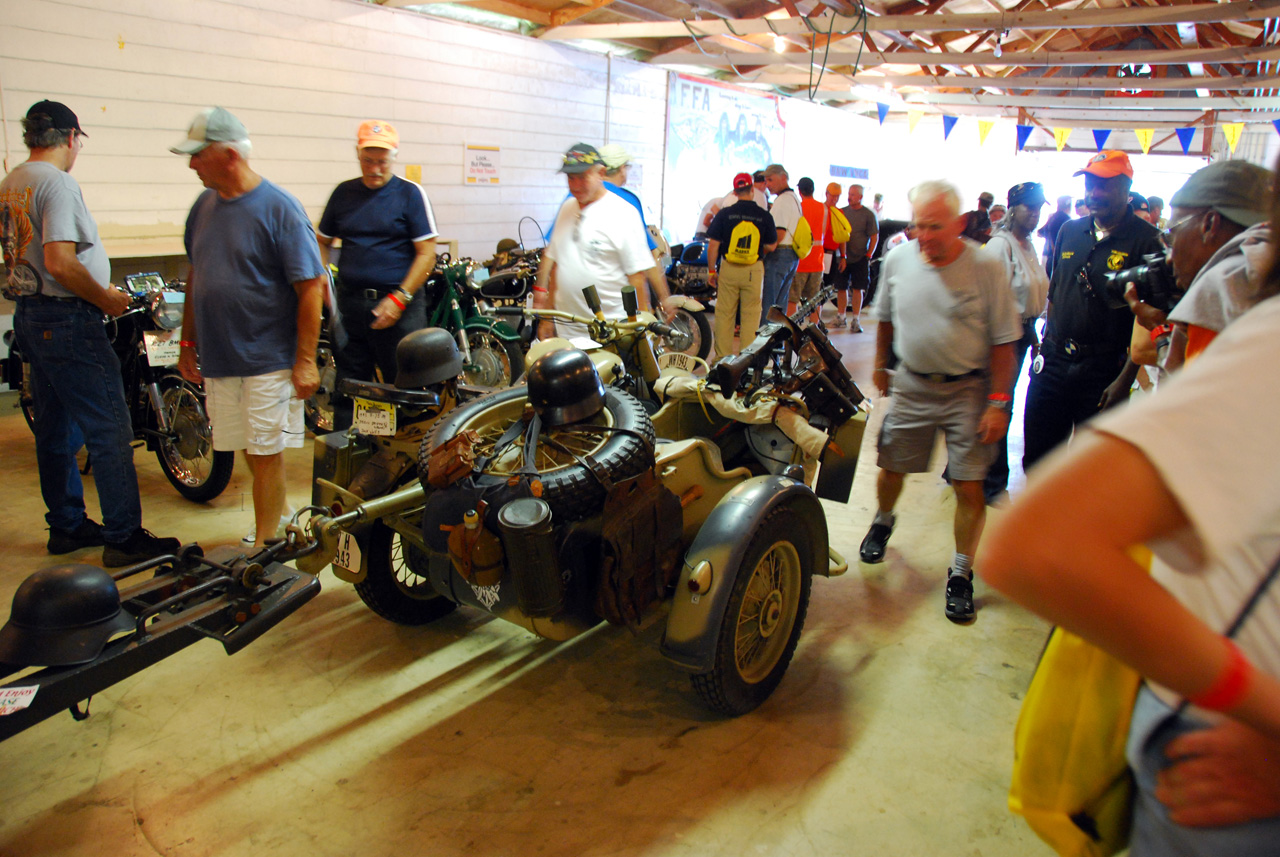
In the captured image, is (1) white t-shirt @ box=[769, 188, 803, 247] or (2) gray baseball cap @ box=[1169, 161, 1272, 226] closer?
(2) gray baseball cap @ box=[1169, 161, 1272, 226]

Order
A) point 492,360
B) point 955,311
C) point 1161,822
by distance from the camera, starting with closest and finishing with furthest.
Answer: point 1161,822, point 955,311, point 492,360

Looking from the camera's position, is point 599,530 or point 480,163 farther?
point 480,163

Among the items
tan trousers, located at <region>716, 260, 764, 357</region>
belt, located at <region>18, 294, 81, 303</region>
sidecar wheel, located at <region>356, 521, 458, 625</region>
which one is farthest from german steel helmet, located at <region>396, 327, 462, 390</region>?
tan trousers, located at <region>716, 260, 764, 357</region>

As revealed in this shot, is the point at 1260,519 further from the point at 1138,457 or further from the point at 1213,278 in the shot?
the point at 1213,278

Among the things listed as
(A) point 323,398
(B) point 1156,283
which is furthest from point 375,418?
(B) point 1156,283

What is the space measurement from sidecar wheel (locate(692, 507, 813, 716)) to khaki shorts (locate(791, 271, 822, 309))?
23.7 ft

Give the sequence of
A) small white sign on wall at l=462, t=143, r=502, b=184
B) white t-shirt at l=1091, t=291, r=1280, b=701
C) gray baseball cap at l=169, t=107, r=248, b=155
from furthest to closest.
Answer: small white sign on wall at l=462, t=143, r=502, b=184, gray baseball cap at l=169, t=107, r=248, b=155, white t-shirt at l=1091, t=291, r=1280, b=701

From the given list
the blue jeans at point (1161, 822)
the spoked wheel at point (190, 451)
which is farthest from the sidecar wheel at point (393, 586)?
the blue jeans at point (1161, 822)

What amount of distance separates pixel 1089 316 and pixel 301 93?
6810 millimetres

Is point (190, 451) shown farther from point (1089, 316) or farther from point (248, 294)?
point (1089, 316)

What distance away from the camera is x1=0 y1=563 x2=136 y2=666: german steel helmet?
5.59 feet

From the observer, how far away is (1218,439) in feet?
2.09

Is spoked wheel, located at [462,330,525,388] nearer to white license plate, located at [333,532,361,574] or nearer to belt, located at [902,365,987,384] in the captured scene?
belt, located at [902,365,987,384]

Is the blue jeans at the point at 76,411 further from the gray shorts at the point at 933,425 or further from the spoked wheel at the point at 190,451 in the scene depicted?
the gray shorts at the point at 933,425
